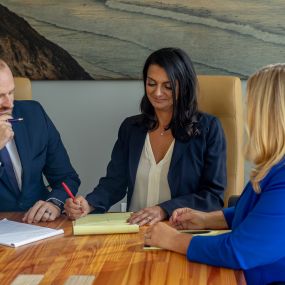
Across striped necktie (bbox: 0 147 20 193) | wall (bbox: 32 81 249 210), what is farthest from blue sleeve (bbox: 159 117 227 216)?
wall (bbox: 32 81 249 210)

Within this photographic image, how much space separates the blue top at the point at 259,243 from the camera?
1.24 metres

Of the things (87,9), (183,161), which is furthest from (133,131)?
(87,9)

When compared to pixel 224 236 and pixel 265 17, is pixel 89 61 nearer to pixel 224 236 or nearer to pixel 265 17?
pixel 265 17

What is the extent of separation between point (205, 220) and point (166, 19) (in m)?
1.46

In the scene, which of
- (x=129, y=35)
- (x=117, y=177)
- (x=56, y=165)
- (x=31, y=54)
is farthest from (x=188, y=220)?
(x=31, y=54)

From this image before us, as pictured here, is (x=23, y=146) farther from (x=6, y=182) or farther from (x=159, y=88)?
(x=159, y=88)

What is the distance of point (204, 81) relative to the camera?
237 cm

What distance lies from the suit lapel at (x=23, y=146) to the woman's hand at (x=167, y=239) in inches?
31.6

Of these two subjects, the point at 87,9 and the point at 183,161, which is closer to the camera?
the point at 183,161

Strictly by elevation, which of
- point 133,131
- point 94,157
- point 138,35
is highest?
point 138,35

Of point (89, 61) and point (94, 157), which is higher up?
point (89, 61)

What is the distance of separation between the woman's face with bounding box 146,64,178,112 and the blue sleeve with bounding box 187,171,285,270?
89 centimetres

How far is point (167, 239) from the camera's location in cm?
140

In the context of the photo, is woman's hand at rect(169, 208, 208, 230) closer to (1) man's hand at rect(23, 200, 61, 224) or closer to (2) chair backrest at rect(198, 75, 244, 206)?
(1) man's hand at rect(23, 200, 61, 224)
